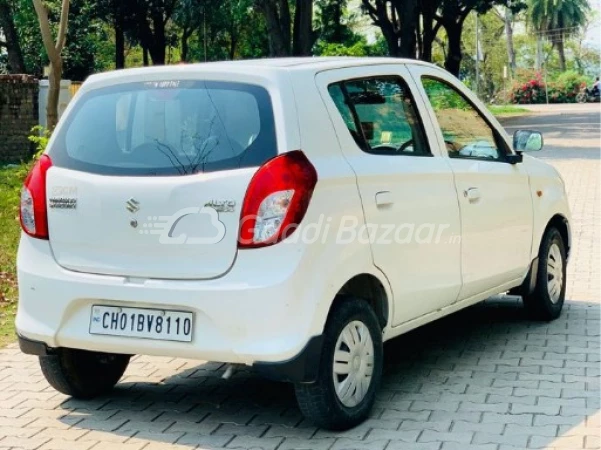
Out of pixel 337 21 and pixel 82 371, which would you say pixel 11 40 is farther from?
pixel 82 371

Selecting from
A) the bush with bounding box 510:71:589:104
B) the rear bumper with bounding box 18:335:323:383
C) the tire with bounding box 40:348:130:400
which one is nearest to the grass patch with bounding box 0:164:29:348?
the tire with bounding box 40:348:130:400

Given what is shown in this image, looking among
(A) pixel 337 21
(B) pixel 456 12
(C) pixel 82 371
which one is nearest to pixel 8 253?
(C) pixel 82 371

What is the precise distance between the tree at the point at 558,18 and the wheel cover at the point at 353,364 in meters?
101

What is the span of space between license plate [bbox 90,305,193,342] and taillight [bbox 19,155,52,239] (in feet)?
1.68

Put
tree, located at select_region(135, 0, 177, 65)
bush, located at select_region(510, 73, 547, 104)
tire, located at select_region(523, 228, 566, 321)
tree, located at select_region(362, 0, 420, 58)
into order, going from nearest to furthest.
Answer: tire, located at select_region(523, 228, 566, 321), tree, located at select_region(362, 0, 420, 58), tree, located at select_region(135, 0, 177, 65), bush, located at select_region(510, 73, 547, 104)

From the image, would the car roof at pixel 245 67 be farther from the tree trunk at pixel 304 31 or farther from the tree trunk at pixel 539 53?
the tree trunk at pixel 539 53

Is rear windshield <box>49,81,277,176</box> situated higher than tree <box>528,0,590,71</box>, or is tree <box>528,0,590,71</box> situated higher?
tree <box>528,0,590,71</box>

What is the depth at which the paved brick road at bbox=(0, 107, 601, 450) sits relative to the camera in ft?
17.1

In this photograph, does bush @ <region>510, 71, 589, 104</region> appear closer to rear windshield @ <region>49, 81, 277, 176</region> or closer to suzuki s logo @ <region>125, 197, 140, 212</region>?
rear windshield @ <region>49, 81, 277, 176</region>

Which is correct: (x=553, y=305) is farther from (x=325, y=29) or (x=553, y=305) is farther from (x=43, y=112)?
(x=325, y=29)

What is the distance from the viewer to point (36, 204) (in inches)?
216

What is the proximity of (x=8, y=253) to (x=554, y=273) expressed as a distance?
207 inches

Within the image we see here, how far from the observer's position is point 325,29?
39375mm

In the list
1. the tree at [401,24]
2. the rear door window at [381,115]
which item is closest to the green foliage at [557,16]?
the tree at [401,24]
